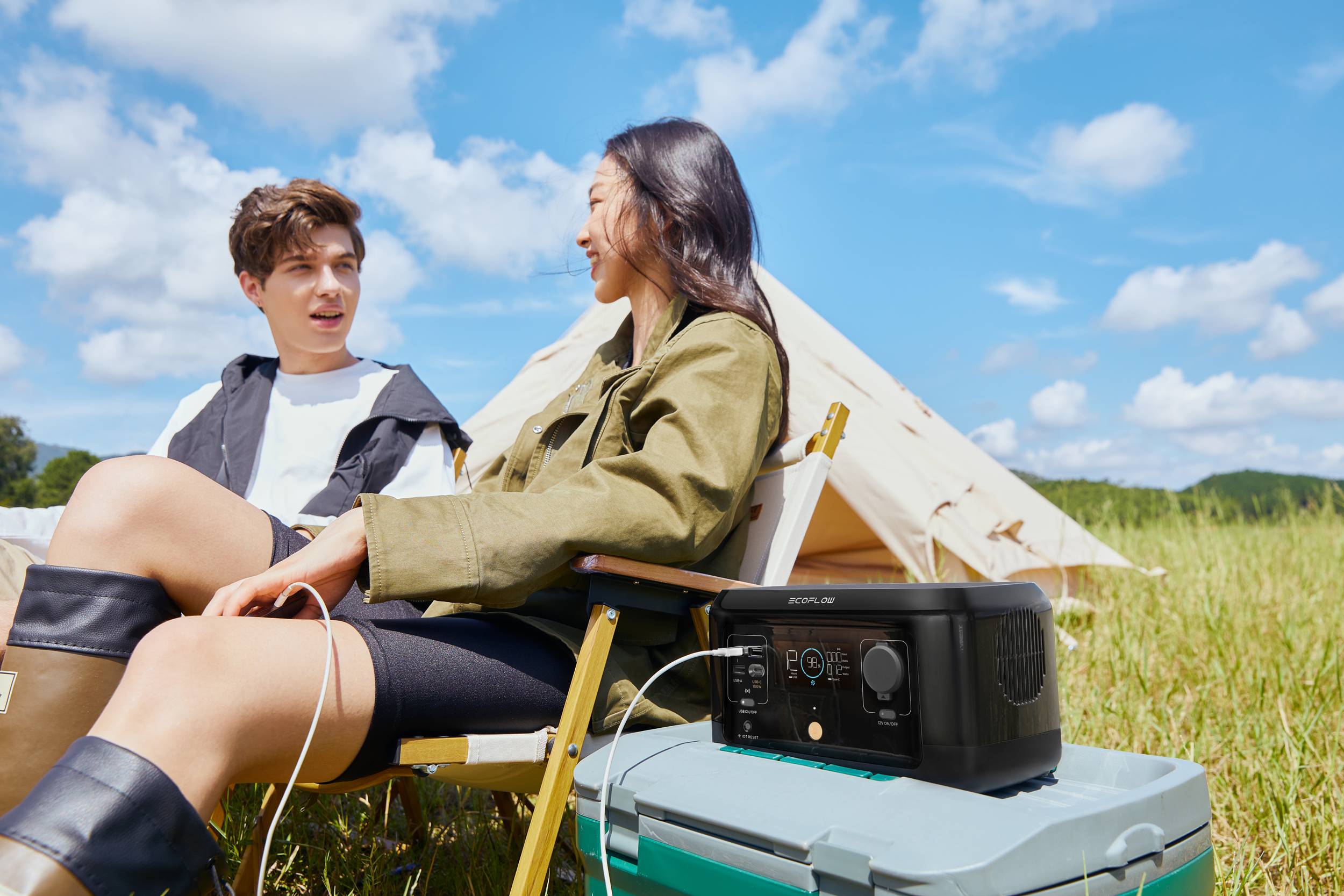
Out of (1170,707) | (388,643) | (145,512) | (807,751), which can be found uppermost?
(145,512)

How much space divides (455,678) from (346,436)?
125cm

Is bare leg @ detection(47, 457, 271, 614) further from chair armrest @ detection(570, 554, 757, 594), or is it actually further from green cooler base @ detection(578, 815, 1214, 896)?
green cooler base @ detection(578, 815, 1214, 896)

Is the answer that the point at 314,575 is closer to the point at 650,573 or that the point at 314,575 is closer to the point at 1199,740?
the point at 650,573

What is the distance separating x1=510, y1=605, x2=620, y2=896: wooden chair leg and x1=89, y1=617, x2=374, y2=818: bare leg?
264mm

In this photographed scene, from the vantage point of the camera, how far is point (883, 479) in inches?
149

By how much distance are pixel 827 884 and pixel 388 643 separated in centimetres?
65

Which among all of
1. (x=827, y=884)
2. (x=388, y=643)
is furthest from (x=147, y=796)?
(x=827, y=884)

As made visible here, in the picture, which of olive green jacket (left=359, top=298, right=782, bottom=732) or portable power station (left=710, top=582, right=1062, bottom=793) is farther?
olive green jacket (left=359, top=298, right=782, bottom=732)

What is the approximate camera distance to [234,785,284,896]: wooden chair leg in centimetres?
173

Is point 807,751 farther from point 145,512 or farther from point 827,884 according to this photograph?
point 145,512

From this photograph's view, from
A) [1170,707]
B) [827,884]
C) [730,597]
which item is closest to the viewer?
[827,884]

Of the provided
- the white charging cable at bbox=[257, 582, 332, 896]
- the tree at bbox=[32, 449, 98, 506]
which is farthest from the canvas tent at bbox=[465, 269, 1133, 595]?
the tree at bbox=[32, 449, 98, 506]

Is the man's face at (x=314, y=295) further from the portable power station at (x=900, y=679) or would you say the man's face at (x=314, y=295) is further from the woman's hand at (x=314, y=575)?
the portable power station at (x=900, y=679)

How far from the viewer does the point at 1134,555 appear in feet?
15.3
